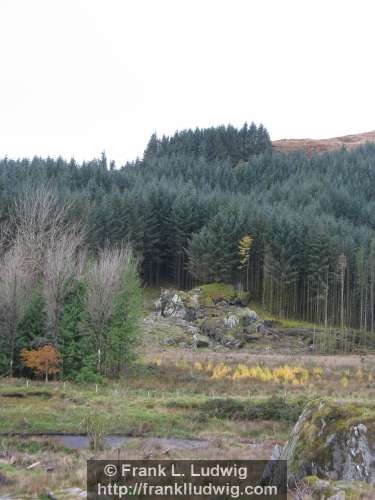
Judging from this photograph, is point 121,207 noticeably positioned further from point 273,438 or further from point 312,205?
point 273,438

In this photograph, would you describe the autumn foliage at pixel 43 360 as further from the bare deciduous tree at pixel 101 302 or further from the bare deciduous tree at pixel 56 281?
the bare deciduous tree at pixel 101 302

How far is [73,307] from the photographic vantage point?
127ft

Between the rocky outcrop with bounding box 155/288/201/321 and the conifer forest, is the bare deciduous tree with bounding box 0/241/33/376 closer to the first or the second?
the conifer forest

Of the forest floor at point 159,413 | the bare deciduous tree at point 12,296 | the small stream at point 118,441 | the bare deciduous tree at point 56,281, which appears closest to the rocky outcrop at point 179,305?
the forest floor at point 159,413

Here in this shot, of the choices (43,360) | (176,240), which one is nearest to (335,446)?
(43,360)

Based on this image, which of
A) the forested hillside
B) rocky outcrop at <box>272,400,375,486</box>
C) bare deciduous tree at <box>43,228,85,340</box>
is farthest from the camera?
the forested hillside

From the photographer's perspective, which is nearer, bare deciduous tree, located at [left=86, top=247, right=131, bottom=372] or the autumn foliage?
the autumn foliage

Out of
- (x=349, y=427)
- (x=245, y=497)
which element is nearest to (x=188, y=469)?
(x=245, y=497)

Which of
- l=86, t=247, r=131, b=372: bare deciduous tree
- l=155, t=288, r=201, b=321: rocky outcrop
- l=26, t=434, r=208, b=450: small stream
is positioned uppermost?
l=86, t=247, r=131, b=372: bare deciduous tree

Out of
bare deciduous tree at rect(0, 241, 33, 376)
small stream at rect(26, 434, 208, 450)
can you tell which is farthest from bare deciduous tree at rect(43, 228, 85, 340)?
small stream at rect(26, 434, 208, 450)

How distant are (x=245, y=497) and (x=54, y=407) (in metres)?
17.0

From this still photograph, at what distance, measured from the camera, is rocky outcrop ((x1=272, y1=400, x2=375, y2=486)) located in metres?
11.1

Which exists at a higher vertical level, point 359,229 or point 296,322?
point 359,229

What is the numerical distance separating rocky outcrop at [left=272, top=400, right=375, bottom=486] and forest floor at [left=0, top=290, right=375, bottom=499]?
163 inches
